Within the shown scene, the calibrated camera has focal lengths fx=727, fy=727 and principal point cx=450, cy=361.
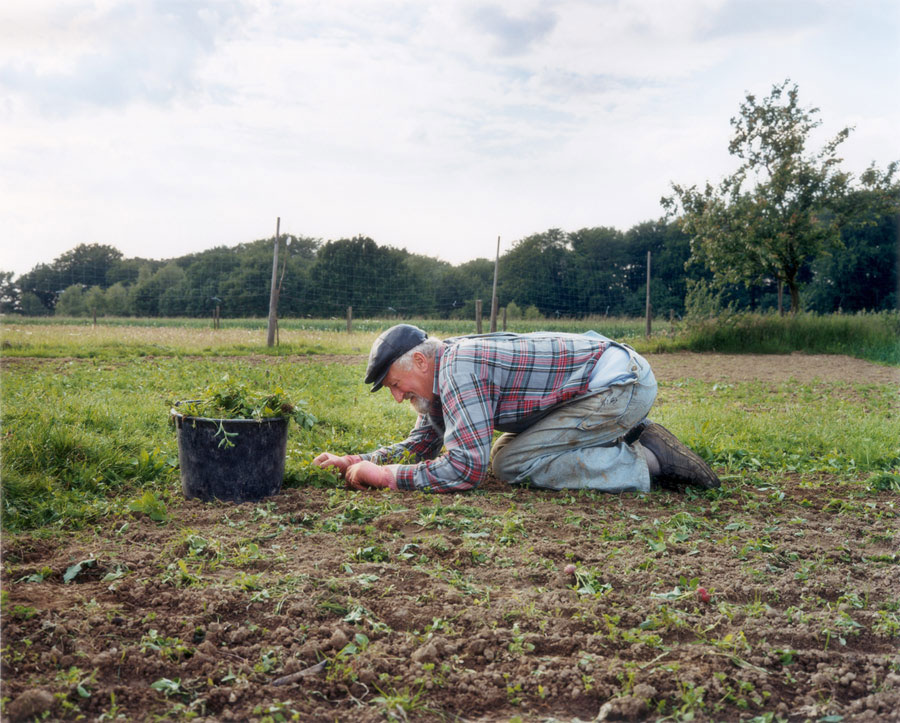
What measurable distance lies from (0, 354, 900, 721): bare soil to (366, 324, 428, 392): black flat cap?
2.11ft

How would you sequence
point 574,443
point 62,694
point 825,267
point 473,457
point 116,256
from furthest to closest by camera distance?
point 825,267 → point 116,256 → point 574,443 → point 473,457 → point 62,694

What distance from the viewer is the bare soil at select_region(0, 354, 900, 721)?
1943mm

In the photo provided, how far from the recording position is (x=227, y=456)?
3.63 metres

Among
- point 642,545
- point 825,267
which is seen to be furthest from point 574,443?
point 825,267

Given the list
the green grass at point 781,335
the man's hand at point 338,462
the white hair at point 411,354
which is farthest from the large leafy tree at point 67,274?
the white hair at point 411,354

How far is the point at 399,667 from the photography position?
207 cm

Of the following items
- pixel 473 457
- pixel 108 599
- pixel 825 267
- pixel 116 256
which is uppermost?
pixel 825 267

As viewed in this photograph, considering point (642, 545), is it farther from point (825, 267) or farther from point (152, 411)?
point (825, 267)

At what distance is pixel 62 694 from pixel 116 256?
1958 cm

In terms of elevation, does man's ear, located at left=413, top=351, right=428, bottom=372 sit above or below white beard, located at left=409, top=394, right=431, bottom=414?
above

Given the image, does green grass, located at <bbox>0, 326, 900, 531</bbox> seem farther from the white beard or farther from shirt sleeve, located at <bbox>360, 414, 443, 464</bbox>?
the white beard

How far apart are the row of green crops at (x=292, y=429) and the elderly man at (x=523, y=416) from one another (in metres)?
0.65

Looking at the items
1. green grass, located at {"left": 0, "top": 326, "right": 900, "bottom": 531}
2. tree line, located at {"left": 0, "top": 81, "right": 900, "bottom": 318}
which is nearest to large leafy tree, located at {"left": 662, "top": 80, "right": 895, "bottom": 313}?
tree line, located at {"left": 0, "top": 81, "right": 900, "bottom": 318}

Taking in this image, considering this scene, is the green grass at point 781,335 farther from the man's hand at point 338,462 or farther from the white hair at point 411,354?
the white hair at point 411,354
